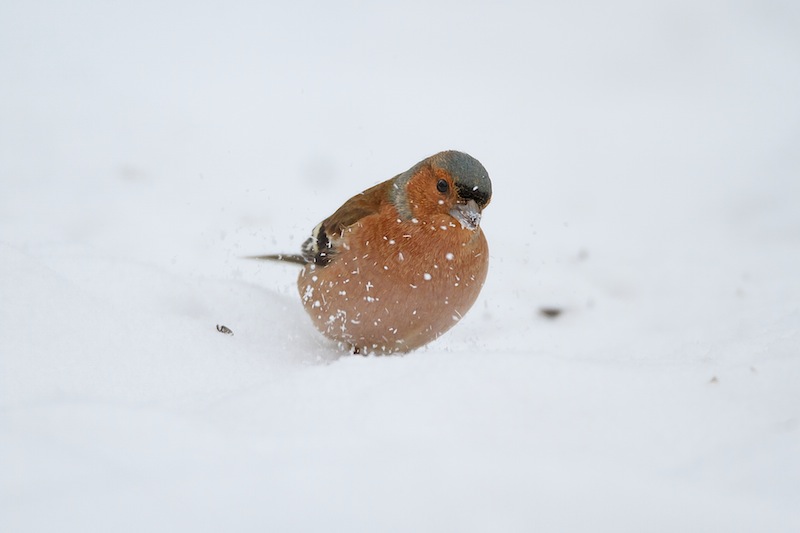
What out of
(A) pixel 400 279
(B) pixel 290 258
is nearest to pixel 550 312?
(B) pixel 290 258

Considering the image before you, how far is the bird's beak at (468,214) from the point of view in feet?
10.4

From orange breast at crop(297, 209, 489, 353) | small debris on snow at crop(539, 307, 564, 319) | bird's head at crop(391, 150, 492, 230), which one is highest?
small debris on snow at crop(539, 307, 564, 319)

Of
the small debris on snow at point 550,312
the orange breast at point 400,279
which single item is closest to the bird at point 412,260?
the orange breast at point 400,279

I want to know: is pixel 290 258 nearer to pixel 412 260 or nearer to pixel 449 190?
pixel 412 260

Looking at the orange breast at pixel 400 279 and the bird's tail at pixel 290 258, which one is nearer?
the orange breast at pixel 400 279

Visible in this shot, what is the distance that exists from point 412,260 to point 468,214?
12.4 inches

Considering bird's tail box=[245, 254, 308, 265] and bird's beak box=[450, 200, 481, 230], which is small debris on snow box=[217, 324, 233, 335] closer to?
bird's tail box=[245, 254, 308, 265]

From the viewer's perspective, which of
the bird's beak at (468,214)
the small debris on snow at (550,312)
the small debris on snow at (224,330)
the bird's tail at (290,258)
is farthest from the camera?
the small debris on snow at (550,312)

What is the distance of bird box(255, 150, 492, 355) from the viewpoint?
10.4 ft

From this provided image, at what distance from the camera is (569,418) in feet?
6.65

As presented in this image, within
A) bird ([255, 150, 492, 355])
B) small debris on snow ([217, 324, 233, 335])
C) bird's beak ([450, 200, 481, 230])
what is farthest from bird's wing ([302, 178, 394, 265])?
small debris on snow ([217, 324, 233, 335])

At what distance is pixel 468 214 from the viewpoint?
3.18 m

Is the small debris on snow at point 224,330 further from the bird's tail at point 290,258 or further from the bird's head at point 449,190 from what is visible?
the bird's head at point 449,190

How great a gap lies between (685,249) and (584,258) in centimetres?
92
